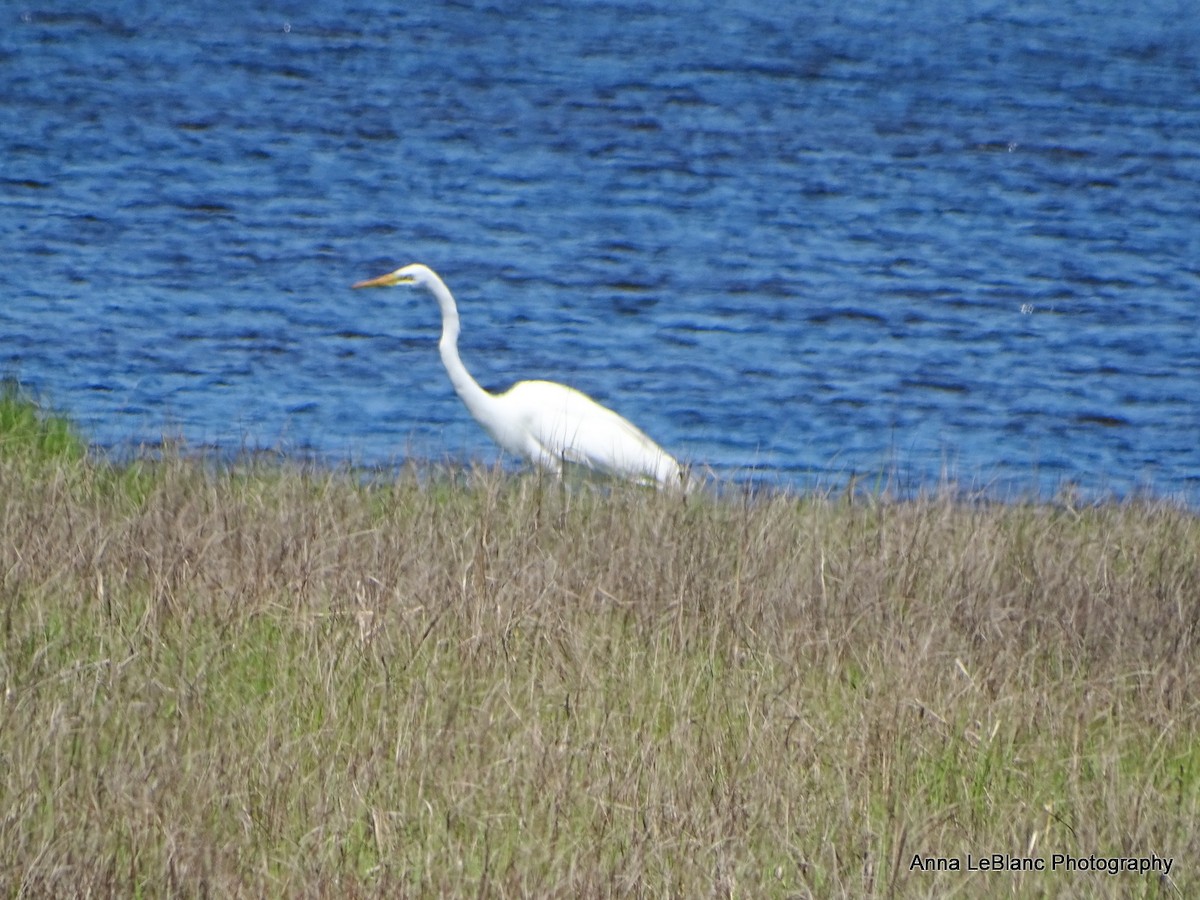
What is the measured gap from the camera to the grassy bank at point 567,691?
3.30 meters

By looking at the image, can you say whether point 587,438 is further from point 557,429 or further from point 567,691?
point 567,691

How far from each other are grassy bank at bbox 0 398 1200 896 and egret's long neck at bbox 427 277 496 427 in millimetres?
1976

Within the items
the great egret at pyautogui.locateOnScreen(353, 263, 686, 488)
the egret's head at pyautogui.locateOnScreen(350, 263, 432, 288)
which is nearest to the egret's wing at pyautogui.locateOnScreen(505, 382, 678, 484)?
the great egret at pyautogui.locateOnScreen(353, 263, 686, 488)

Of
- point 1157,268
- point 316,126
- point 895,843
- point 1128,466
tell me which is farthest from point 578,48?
point 895,843

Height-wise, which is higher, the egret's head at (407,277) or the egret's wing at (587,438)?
the egret's head at (407,277)

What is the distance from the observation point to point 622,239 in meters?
14.6

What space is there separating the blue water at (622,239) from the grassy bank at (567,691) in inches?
42.9

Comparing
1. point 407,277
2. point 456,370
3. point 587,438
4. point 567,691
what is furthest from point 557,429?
point 567,691

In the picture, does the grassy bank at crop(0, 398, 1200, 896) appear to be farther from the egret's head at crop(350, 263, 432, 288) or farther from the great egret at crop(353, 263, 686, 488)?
the egret's head at crop(350, 263, 432, 288)

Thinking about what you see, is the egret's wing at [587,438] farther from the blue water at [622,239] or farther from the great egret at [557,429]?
the blue water at [622,239]

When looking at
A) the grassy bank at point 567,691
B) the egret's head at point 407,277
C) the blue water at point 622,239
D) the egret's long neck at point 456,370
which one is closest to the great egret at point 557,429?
the egret's long neck at point 456,370

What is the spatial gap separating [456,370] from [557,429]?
0.73 meters

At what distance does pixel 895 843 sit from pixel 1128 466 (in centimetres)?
659

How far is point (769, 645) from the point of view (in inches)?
177
